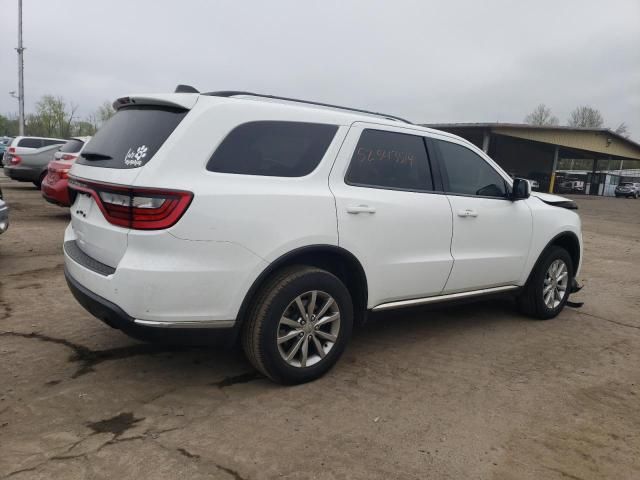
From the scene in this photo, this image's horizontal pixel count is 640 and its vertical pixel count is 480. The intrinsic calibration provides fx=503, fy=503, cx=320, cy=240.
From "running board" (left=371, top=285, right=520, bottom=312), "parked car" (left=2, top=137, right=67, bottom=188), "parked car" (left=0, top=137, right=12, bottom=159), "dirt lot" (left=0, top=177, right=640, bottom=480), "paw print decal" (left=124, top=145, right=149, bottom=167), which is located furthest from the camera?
"parked car" (left=0, top=137, right=12, bottom=159)

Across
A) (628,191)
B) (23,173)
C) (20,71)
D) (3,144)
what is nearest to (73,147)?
(23,173)

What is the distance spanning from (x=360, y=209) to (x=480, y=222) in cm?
140

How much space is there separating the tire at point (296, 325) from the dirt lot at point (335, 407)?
0.56 feet

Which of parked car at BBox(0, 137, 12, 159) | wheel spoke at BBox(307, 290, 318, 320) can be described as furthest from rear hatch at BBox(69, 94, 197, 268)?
parked car at BBox(0, 137, 12, 159)

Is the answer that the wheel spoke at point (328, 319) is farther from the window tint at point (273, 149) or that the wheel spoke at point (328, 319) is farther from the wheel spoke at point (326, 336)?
the window tint at point (273, 149)

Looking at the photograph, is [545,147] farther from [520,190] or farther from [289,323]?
[289,323]

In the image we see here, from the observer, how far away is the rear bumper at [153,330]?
274 cm

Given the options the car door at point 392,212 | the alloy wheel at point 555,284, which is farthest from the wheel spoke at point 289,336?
the alloy wheel at point 555,284

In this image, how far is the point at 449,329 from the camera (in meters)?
4.67

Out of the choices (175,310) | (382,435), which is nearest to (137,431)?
(175,310)

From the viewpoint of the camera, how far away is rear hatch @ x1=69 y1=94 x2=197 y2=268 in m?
2.69

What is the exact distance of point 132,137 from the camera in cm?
305

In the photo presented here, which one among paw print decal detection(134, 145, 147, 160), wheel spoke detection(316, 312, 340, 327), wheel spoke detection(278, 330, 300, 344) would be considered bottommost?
wheel spoke detection(278, 330, 300, 344)

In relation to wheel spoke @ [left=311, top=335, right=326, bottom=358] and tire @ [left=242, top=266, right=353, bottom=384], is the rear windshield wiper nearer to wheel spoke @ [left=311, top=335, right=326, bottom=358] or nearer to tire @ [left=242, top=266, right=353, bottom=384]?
tire @ [left=242, top=266, right=353, bottom=384]
